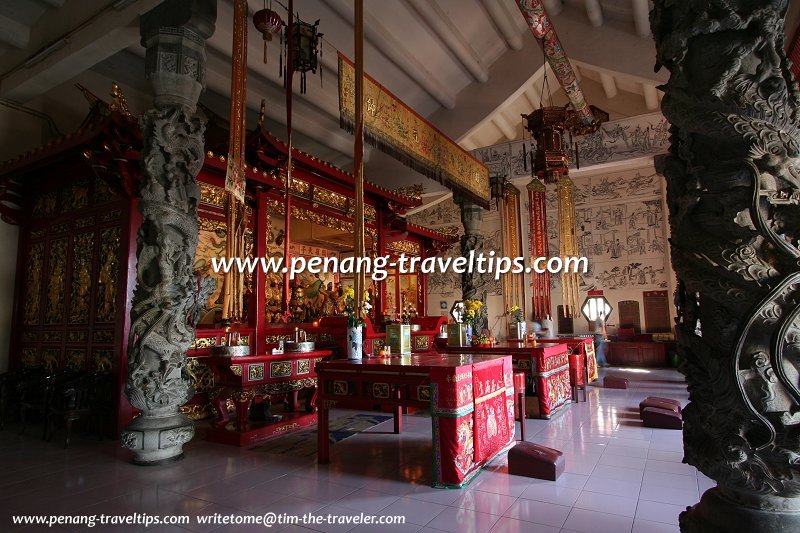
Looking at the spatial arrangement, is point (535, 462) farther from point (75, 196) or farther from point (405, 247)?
point (405, 247)

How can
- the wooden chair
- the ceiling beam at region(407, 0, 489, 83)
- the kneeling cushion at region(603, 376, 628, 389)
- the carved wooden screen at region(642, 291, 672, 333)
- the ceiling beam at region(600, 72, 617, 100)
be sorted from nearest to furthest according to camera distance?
1. the wooden chair
2. the kneeling cushion at region(603, 376, 628, 389)
3. the ceiling beam at region(407, 0, 489, 83)
4. the ceiling beam at region(600, 72, 617, 100)
5. the carved wooden screen at region(642, 291, 672, 333)

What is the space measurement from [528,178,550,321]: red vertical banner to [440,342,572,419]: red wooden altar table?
26.4ft

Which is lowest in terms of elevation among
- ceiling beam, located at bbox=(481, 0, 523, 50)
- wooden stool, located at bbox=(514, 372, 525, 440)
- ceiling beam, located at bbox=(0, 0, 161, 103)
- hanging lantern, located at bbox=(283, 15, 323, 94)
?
wooden stool, located at bbox=(514, 372, 525, 440)

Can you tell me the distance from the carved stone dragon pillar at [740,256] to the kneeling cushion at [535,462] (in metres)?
1.47

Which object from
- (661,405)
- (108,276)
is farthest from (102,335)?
(661,405)

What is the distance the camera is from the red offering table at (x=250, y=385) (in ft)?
14.6

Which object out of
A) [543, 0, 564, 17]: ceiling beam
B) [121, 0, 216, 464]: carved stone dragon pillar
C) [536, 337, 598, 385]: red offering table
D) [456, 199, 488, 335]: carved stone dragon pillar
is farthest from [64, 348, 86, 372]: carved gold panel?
[543, 0, 564, 17]: ceiling beam

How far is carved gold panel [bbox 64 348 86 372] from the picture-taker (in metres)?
5.51

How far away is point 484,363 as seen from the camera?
12.0 feet

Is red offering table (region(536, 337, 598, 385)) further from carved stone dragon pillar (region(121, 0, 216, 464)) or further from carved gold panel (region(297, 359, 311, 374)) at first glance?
carved stone dragon pillar (region(121, 0, 216, 464))

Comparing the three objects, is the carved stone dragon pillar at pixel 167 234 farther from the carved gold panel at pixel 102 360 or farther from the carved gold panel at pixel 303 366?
the carved gold panel at pixel 102 360

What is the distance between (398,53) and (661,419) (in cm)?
731

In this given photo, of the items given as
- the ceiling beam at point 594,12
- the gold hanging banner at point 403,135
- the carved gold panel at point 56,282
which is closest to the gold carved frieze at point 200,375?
the carved gold panel at point 56,282

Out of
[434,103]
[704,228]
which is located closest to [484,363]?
[704,228]
